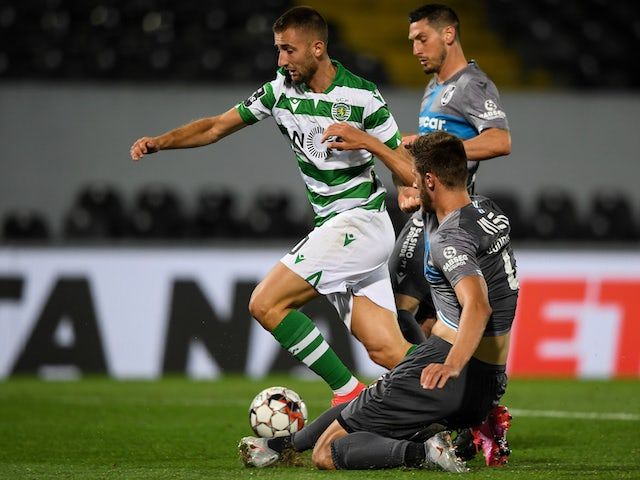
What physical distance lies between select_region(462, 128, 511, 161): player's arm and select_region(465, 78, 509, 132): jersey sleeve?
56mm

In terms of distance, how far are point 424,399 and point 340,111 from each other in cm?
190

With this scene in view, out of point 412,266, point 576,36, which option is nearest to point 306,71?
point 412,266

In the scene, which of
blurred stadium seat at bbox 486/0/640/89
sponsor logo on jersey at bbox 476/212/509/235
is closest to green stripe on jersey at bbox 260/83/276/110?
sponsor logo on jersey at bbox 476/212/509/235

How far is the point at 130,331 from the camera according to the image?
1216 cm

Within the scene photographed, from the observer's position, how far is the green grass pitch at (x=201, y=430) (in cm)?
590

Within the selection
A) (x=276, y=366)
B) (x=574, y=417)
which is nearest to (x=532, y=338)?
(x=276, y=366)

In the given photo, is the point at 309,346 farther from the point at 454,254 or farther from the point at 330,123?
the point at 454,254

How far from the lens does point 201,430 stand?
8.20 metres

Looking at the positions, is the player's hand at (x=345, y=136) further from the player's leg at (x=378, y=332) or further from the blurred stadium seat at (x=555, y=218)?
the blurred stadium seat at (x=555, y=218)

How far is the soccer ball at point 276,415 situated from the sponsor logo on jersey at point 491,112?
1954 mm

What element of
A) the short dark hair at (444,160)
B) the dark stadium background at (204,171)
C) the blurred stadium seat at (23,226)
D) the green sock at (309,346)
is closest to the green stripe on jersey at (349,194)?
the green sock at (309,346)

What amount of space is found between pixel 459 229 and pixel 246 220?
8.30m

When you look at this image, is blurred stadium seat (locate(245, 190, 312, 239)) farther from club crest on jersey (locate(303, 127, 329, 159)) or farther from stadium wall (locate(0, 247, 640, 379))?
club crest on jersey (locate(303, 127, 329, 159))

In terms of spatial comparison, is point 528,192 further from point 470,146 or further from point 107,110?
point 470,146
